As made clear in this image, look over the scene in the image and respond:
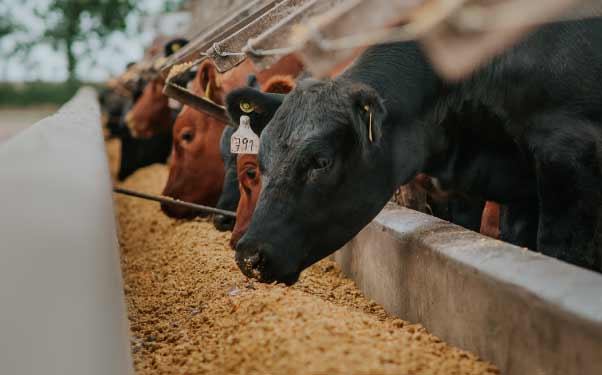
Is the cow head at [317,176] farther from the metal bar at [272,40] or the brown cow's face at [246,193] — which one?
the brown cow's face at [246,193]

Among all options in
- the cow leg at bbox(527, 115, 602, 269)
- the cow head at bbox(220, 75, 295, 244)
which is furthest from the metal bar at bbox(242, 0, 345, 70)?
the cow leg at bbox(527, 115, 602, 269)

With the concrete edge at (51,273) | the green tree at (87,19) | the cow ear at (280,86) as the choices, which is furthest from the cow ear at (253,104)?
the green tree at (87,19)

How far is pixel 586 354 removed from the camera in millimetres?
2102

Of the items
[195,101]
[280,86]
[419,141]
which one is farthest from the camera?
Answer: [195,101]

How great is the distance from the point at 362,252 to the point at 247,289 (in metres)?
0.74

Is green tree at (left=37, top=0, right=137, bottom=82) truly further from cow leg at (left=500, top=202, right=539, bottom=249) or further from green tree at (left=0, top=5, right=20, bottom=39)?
cow leg at (left=500, top=202, right=539, bottom=249)

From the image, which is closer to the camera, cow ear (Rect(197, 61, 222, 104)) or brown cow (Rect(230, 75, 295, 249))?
brown cow (Rect(230, 75, 295, 249))

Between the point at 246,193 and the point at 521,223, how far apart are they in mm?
1618

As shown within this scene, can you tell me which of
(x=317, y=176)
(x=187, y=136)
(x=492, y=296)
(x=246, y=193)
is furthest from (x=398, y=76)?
(x=187, y=136)

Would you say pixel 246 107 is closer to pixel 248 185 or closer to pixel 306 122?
pixel 306 122

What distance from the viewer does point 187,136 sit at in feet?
22.5

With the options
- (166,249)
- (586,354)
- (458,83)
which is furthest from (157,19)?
(586,354)

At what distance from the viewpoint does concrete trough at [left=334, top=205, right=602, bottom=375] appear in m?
2.19

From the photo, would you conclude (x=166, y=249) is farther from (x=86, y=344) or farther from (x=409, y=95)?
(x=86, y=344)
